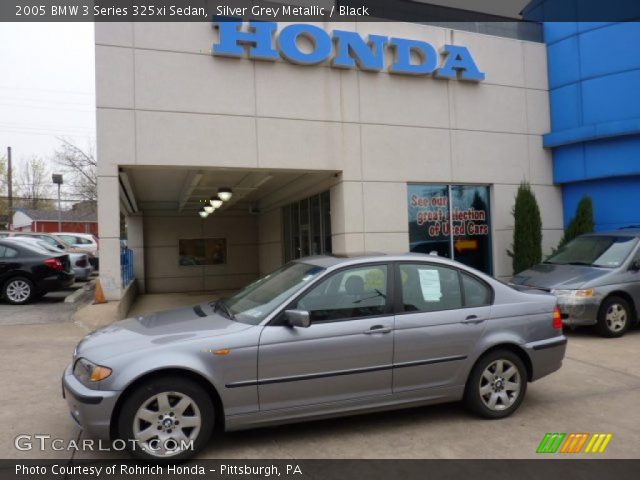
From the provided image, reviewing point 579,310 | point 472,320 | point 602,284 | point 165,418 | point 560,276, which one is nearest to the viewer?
point 165,418

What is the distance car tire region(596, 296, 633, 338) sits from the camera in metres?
7.92

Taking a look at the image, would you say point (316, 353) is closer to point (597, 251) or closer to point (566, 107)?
point (597, 251)

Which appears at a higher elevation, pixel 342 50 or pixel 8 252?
pixel 342 50

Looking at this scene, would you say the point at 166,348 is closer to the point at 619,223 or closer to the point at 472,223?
the point at 472,223

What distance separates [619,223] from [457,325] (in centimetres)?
946

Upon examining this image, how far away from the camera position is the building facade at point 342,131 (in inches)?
376

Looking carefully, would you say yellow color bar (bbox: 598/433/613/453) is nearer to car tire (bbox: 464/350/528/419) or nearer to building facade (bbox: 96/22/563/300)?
car tire (bbox: 464/350/528/419)

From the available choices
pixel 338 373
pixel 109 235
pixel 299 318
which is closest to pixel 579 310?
pixel 338 373

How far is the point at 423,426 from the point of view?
445 cm

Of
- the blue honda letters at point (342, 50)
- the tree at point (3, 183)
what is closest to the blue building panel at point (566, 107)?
the blue honda letters at point (342, 50)

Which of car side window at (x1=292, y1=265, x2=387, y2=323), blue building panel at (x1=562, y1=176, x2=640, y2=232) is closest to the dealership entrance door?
blue building panel at (x1=562, y1=176, x2=640, y2=232)

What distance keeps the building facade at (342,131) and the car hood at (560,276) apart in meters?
3.07

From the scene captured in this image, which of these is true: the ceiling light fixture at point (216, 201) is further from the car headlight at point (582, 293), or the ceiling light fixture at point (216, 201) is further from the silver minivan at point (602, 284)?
the car headlight at point (582, 293)

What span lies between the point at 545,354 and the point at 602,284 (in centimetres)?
385
